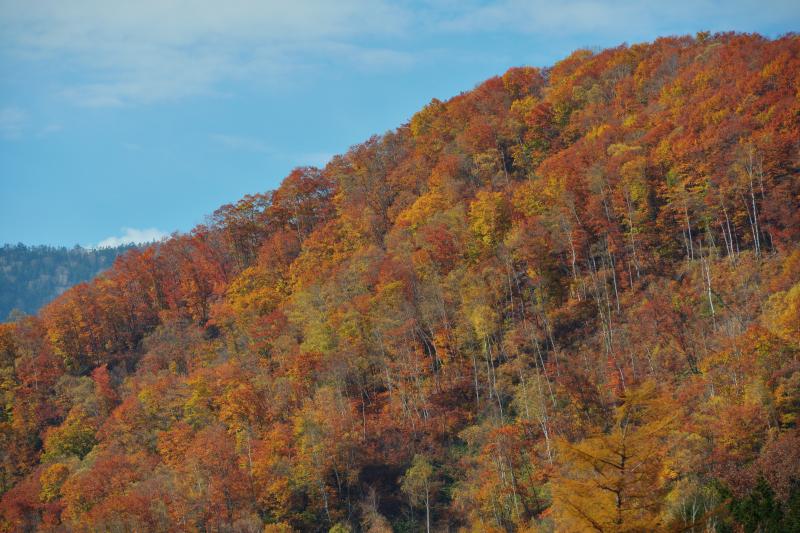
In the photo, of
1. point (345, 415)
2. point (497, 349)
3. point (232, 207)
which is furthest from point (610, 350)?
point (232, 207)

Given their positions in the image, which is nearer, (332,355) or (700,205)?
(700,205)

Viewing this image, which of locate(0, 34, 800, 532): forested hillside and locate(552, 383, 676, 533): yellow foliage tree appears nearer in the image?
locate(552, 383, 676, 533): yellow foliage tree

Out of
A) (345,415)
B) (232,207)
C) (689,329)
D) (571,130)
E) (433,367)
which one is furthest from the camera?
(232,207)

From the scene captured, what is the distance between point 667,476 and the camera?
30.5 m

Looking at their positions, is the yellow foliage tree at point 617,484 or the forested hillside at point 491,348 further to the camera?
the forested hillside at point 491,348

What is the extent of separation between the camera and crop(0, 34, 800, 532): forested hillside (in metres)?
35.1

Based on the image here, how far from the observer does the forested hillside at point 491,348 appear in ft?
115

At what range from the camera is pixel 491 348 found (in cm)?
5275

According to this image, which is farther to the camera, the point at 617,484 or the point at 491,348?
the point at 491,348

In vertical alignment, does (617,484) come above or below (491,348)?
above

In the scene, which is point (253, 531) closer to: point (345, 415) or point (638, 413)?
point (345, 415)

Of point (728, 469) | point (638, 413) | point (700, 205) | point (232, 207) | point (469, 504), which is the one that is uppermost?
point (232, 207)

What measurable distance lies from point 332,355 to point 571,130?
126 feet

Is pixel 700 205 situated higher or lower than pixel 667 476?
higher
